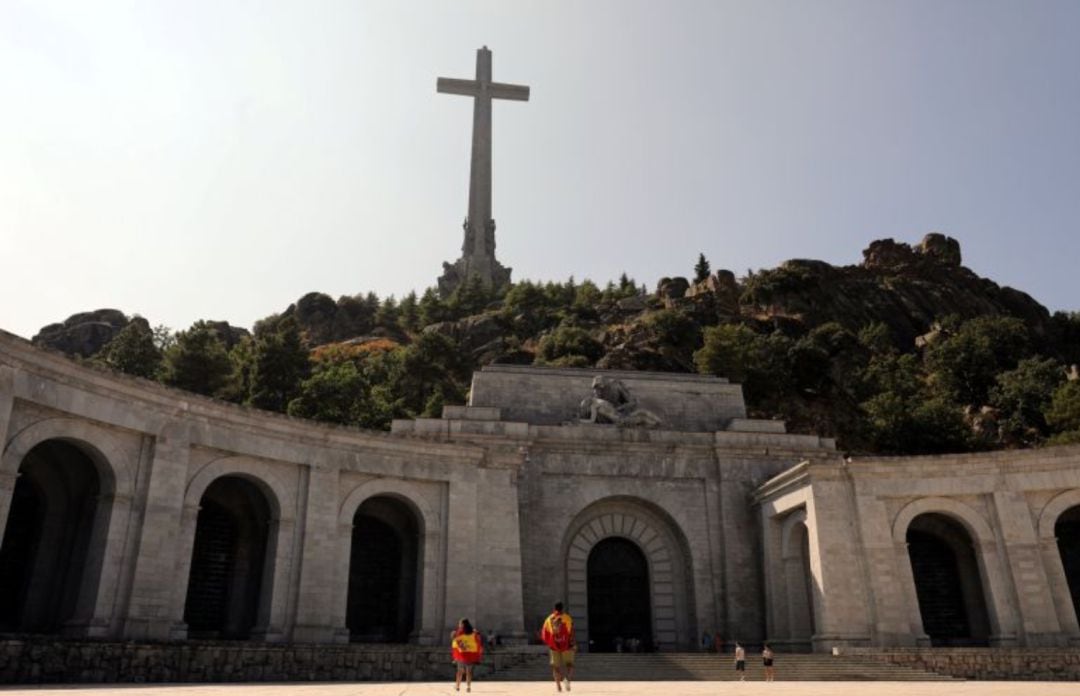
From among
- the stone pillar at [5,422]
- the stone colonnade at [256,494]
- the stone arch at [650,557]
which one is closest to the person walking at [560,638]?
the stone colonnade at [256,494]

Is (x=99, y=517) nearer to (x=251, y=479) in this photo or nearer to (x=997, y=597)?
(x=251, y=479)

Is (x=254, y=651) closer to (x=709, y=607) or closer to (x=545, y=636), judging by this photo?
(x=545, y=636)

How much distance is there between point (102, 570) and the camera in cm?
1969

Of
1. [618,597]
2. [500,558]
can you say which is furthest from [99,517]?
[618,597]

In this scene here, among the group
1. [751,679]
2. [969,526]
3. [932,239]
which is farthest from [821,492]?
[932,239]

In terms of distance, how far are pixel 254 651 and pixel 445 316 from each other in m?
72.9

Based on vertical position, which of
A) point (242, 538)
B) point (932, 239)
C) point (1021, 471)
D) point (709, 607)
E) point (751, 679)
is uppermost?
point (932, 239)

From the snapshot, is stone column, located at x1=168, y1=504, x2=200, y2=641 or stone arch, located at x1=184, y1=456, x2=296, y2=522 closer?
stone column, located at x1=168, y1=504, x2=200, y2=641

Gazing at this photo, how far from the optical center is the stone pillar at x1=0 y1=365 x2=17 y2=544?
1766 cm

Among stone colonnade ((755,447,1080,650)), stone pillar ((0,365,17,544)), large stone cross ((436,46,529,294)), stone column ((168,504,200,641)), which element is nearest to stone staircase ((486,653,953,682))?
stone colonnade ((755,447,1080,650))

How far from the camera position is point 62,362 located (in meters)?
19.2

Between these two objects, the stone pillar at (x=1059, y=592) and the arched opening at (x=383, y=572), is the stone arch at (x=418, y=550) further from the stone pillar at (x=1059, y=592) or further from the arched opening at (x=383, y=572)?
the stone pillar at (x=1059, y=592)

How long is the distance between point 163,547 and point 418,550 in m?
8.09

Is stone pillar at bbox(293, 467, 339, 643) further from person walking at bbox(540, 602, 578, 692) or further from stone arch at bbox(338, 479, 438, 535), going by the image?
person walking at bbox(540, 602, 578, 692)
